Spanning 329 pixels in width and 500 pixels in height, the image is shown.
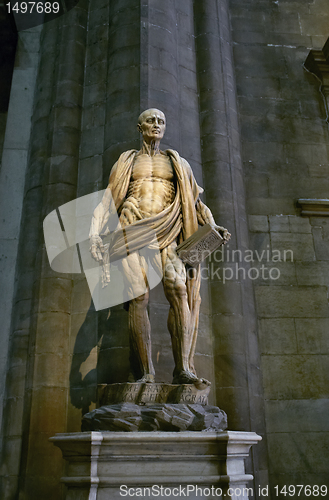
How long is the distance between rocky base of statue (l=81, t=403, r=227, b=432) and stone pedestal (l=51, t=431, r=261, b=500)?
0.46 feet

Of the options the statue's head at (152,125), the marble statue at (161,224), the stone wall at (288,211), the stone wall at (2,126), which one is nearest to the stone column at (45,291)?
the stone wall at (2,126)

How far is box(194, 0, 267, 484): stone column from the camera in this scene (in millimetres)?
6008

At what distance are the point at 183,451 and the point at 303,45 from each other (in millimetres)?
7571

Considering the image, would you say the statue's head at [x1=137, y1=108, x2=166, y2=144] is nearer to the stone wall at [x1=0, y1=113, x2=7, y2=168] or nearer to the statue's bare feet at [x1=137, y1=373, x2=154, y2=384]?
the statue's bare feet at [x1=137, y1=373, x2=154, y2=384]

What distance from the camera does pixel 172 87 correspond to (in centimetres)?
734

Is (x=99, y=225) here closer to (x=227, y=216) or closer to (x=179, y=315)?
(x=179, y=315)

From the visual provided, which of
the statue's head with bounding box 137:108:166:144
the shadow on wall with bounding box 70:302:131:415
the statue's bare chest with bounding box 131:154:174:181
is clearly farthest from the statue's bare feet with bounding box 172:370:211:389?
the statue's head with bounding box 137:108:166:144

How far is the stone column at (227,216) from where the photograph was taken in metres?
6.01

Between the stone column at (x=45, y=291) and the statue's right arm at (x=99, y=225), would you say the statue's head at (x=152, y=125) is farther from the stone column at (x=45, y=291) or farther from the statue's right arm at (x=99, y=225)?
the stone column at (x=45, y=291)

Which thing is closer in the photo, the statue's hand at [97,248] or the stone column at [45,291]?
the statue's hand at [97,248]

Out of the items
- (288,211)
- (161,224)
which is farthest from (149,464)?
(288,211)

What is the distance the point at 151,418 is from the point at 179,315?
93 centimetres

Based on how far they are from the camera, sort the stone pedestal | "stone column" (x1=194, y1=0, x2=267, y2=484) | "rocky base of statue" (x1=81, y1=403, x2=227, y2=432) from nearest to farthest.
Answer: the stone pedestal < "rocky base of statue" (x1=81, y1=403, x2=227, y2=432) < "stone column" (x1=194, y1=0, x2=267, y2=484)

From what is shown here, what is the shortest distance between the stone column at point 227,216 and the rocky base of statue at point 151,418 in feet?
7.51
